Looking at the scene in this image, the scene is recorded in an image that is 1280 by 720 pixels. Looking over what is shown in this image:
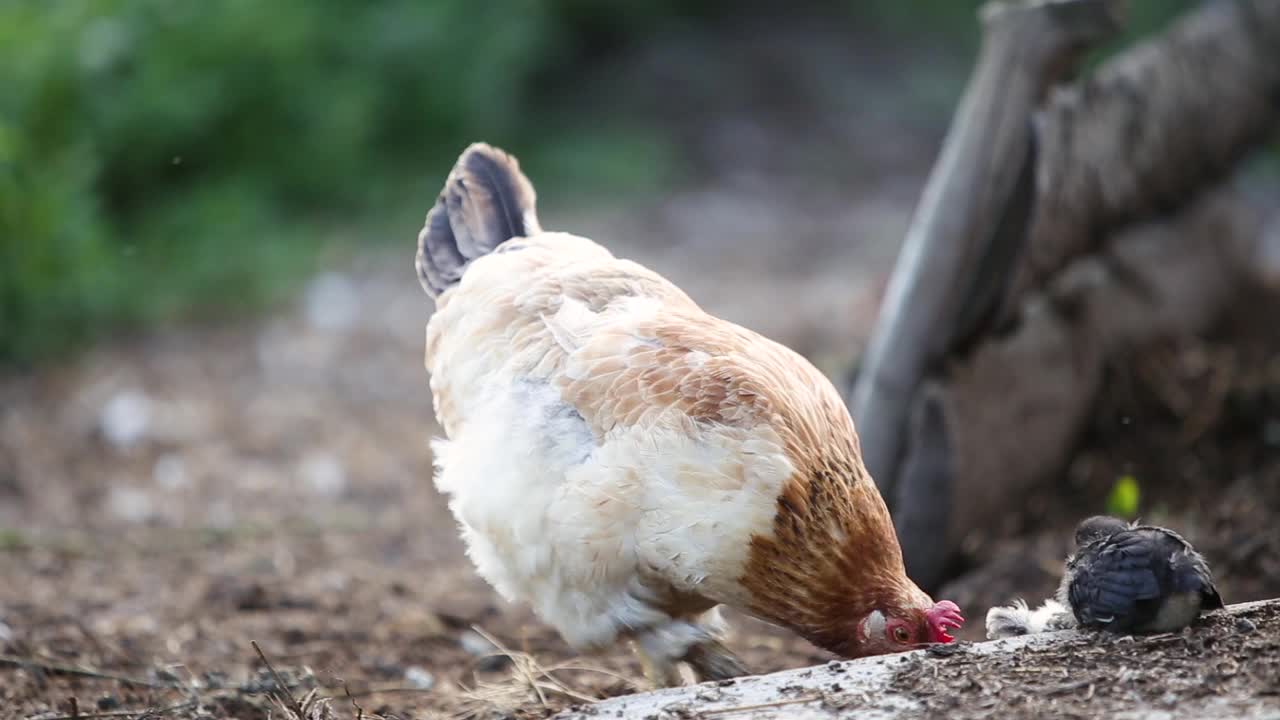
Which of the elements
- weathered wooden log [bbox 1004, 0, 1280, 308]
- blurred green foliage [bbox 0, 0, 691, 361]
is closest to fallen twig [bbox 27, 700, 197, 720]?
weathered wooden log [bbox 1004, 0, 1280, 308]

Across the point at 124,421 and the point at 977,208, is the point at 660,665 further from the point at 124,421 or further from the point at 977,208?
the point at 124,421

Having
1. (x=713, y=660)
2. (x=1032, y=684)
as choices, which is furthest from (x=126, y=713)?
(x=1032, y=684)

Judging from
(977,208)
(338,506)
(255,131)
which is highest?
(255,131)

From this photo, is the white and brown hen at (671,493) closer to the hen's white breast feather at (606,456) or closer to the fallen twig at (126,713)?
the hen's white breast feather at (606,456)

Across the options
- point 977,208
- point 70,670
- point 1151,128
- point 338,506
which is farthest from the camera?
point 338,506

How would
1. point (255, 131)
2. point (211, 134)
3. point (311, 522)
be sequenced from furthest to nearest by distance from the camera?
point (255, 131)
point (211, 134)
point (311, 522)

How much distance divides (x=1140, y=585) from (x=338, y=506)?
3.74m

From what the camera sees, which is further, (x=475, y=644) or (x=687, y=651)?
(x=475, y=644)

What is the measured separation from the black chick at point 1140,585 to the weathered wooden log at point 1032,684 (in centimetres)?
3

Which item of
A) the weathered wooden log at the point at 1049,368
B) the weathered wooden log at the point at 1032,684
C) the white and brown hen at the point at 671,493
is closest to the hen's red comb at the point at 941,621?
the white and brown hen at the point at 671,493

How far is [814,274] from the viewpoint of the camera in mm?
8922

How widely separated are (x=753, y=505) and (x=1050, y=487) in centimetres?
219

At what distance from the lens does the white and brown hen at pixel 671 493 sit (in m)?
2.65

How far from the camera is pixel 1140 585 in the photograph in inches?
99.6
